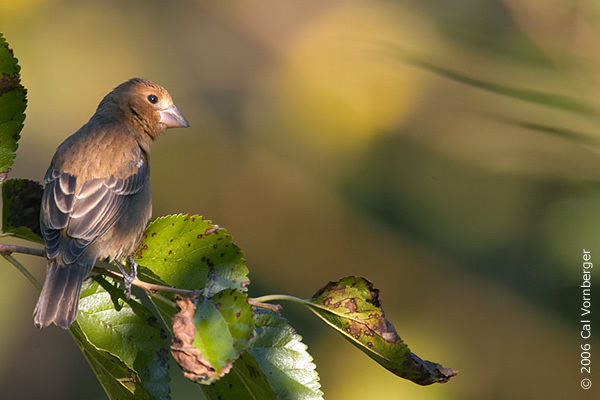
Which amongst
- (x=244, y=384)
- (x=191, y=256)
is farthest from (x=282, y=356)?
(x=191, y=256)

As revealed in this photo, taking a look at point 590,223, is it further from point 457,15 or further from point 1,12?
point 1,12

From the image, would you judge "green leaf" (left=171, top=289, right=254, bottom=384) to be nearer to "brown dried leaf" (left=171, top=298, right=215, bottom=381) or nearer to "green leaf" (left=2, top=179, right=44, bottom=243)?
"brown dried leaf" (left=171, top=298, right=215, bottom=381)

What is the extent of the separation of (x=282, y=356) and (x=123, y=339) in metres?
0.49

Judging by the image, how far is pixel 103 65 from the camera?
736 cm

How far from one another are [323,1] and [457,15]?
3.02m

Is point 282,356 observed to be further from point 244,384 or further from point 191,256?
point 191,256

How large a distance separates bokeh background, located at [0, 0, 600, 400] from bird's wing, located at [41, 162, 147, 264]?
1762mm

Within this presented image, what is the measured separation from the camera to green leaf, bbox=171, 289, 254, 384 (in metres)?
1.62

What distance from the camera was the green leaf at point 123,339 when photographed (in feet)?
6.38

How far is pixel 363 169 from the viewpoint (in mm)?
6410

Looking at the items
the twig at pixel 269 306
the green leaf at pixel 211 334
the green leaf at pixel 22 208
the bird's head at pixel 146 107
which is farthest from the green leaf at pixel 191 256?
the bird's head at pixel 146 107

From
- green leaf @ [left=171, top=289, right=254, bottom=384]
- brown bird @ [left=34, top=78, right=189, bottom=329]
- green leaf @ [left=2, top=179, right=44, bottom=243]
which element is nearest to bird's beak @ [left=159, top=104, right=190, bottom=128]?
brown bird @ [left=34, top=78, right=189, bottom=329]

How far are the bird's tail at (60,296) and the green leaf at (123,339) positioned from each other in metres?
0.05

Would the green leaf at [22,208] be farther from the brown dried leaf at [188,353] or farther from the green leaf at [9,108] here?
the brown dried leaf at [188,353]
